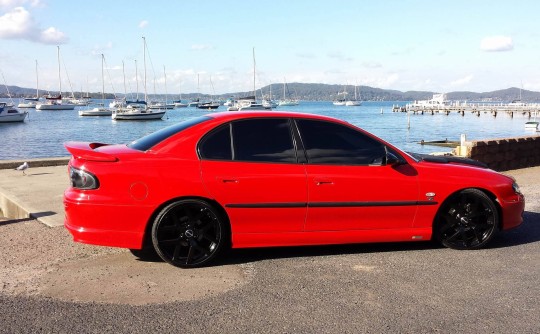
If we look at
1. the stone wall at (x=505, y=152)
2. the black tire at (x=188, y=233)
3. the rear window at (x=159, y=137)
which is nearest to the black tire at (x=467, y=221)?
the black tire at (x=188, y=233)

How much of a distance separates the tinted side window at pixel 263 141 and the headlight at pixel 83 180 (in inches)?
50.5

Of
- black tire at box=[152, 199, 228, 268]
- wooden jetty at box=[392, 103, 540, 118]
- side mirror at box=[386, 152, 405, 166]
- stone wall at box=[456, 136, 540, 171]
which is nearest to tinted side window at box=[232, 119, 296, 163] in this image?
black tire at box=[152, 199, 228, 268]

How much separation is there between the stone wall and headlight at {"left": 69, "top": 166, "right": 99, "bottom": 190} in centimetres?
904

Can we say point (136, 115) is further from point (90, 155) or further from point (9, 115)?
point (90, 155)

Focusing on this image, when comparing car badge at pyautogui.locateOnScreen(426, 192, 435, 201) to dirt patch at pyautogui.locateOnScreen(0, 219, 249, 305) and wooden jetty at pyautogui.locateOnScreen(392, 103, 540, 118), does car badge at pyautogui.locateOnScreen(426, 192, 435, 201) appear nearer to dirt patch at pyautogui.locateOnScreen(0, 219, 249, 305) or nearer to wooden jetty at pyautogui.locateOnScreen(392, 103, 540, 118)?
dirt patch at pyautogui.locateOnScreen(0, 219, 249, 305)

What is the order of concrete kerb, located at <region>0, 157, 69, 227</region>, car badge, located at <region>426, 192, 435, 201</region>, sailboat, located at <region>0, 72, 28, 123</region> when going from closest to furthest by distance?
car badge, located at <region>426, 192, 435, 201</region>, concrete kerb, located at <region>0, 157, 69, 227</region>, sailboat, located at <region>0, 72, 28, 123</region>

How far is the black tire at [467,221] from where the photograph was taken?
5.26 m

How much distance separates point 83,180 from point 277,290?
6.50ft

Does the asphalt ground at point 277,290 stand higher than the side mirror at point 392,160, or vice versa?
the side mirror at point 392,160

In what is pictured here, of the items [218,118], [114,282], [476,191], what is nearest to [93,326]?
[114,282]

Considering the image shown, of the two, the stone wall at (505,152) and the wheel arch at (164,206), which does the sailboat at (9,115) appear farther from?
the wheel arch at (164,206)

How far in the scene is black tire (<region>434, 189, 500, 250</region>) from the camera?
17.3 ft

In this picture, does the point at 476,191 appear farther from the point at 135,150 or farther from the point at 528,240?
the point at 135,150

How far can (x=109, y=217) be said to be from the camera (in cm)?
442
